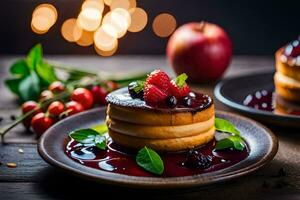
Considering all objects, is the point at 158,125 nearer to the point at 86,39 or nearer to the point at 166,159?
the point at 166,159

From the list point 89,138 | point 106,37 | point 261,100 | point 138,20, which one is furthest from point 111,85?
point 106,37

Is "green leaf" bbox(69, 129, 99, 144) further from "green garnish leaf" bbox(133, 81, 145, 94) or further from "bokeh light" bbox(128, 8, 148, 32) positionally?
"bokeh light" bbox(128, 8, 148, 32)

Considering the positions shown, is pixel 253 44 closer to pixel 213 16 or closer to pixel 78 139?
pixel 213 16

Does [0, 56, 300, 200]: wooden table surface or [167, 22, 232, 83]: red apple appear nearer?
[0, 56, 300, 200]: wooden table surface

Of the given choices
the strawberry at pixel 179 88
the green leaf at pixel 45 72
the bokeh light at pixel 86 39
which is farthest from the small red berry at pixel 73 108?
the bokeh light at pixel 86 39

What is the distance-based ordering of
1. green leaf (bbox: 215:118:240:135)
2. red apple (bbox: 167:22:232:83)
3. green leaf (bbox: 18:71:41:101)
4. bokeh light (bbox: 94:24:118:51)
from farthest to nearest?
bokeh light (bbox: 94:24:118:51) → red apple (bbox: 167:22:232:83) → green leaf (bbox: 18:71:41:101) → green leaf (bbox: 215:118:240:135)

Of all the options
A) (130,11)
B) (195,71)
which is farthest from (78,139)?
(130,11)

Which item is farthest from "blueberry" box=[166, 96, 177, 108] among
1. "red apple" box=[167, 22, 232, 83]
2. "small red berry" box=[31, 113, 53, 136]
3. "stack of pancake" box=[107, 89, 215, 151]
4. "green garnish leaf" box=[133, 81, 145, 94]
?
"red apple" box=[167, 22, 232, 83]
